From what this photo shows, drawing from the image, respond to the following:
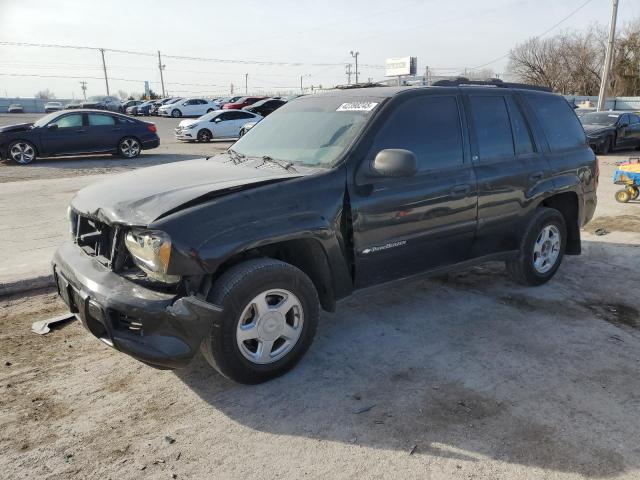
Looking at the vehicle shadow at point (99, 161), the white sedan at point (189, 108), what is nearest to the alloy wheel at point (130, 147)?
the vehicle shadow at point (99, 161)

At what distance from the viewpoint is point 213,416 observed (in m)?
3.12

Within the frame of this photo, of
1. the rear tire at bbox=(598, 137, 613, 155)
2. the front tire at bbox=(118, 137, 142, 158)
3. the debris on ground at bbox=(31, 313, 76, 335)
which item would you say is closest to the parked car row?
the front tire at bbox=(118, 137, 142, 158)

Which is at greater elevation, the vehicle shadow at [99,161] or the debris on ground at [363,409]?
the vehicle shadow at [99,161]

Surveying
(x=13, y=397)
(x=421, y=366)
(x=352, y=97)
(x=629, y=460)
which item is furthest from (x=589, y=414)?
(x=13, y=397)

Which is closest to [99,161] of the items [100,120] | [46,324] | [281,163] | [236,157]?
[100,120]

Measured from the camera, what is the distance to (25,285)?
505 centimetres

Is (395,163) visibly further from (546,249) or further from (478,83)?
(546,249)

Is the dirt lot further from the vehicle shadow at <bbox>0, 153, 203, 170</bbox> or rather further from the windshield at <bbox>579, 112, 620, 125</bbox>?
the windshield at <bbox>579, 112, 620, 125</bbox>

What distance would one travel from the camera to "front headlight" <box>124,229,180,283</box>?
2.96m

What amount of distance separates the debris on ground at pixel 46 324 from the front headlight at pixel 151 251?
1427 mm

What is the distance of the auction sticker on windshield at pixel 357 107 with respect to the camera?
13.1 ft

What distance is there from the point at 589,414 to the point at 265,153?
2.88 m

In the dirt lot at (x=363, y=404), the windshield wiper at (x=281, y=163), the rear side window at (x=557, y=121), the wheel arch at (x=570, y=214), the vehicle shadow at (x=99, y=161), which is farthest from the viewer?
the vehicle shadow at (x=99, y=161)

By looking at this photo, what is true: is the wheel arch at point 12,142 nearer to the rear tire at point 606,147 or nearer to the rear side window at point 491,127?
the rear side window at point 491,127
